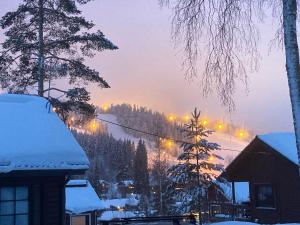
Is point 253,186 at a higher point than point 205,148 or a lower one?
lower

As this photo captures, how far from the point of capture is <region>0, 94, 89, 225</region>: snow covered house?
11.9m

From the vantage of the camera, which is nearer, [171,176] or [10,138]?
[10,138]

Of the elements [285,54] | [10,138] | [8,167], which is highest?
[285,54]

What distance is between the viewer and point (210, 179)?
1178 inches

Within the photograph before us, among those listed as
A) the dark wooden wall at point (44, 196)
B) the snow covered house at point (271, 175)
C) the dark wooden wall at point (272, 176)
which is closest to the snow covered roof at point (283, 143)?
the snow covered house at point (271, 175)

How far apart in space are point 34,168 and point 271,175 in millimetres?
17949

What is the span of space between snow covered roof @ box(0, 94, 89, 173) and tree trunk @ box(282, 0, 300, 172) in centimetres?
565

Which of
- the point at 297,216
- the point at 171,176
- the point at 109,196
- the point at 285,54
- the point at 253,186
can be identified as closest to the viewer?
the point at 285,54

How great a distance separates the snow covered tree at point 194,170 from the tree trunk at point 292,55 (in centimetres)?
2015

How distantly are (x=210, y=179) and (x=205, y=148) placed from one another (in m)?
1.87

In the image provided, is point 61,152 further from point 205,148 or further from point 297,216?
point 205,148

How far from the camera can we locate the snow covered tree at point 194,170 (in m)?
29.5

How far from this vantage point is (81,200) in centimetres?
2953

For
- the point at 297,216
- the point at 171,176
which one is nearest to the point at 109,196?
the point at 171,176
